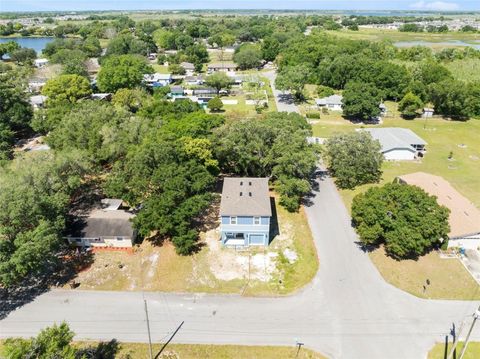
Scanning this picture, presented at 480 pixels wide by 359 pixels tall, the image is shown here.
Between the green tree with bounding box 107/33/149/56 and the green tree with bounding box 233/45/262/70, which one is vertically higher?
the green tree with bounding box 107/33/149/56

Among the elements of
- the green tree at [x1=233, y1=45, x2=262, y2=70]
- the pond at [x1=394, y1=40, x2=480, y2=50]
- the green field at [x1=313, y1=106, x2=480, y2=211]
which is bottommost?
the green field at [x1=313, y1=106, x2=480, y2=211]

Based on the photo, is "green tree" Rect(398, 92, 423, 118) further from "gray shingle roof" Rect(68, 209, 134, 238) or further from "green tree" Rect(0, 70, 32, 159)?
"green tree" Rect(0, 70, 32, 159)

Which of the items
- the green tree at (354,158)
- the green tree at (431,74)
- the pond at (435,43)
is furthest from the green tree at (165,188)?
the pond at (435,43)

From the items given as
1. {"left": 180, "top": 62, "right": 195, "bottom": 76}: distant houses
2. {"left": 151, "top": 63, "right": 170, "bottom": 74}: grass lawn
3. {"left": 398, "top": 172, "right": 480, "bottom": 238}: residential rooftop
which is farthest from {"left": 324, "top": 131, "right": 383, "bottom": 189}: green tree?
{"left": 151, "top": 63, "right": 170, "bottom": 74}: grass lawn

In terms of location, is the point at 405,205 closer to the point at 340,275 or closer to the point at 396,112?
the point at 340,275

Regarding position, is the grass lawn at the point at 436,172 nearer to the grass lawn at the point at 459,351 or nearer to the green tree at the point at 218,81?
the grass lawn at the point at 459,351

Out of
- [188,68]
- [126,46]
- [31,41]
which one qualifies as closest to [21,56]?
[126,46]

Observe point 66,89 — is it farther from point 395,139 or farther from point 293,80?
point 395,139
